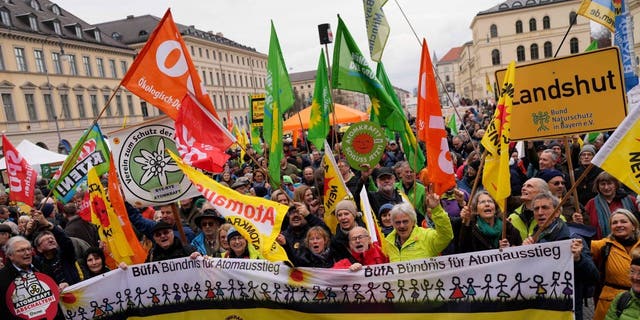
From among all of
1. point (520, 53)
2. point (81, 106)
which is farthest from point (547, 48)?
point (81, 106)

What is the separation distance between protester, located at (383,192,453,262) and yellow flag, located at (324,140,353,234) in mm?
1623

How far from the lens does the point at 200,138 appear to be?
5.46 meters

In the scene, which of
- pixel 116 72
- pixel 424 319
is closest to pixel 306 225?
pixel 424 319

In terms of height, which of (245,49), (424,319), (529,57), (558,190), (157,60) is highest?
(245,49)

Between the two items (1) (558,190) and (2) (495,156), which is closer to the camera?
(2) (495,156)

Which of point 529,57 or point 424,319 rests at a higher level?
point 529,57

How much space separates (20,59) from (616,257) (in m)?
47.3

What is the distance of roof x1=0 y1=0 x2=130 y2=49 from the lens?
136 ft

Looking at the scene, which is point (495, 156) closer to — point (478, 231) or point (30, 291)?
point (478, 231)

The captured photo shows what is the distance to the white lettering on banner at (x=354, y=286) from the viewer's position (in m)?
3.50

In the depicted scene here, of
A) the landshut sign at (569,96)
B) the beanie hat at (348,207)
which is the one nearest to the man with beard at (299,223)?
the beanie hat at (348,207)

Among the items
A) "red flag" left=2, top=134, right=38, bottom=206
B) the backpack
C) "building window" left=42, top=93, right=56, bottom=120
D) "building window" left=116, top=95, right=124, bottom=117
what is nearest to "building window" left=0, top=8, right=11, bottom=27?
"building window" left=42, top=93, right=56, bottom=120

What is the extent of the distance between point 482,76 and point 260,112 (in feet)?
231

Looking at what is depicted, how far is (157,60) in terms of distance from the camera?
549 cm
